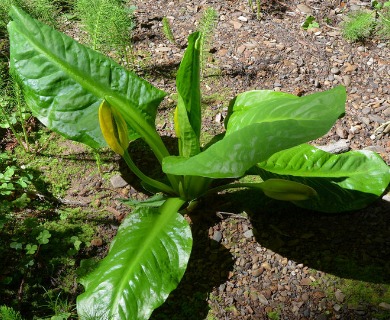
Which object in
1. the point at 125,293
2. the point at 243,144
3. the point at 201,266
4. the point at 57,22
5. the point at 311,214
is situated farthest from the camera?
the point at 57,22

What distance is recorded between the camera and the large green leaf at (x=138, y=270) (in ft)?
5.60

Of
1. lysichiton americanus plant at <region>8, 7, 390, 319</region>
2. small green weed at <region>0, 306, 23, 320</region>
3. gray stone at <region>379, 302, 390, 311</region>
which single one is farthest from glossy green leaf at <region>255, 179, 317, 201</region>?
small green weed at <region>0, 306, 23, 320</region>

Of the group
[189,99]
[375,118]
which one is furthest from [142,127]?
[375,118]

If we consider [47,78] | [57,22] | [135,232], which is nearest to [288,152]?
[135,232]

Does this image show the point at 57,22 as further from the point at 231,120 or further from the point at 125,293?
the point at 125,293

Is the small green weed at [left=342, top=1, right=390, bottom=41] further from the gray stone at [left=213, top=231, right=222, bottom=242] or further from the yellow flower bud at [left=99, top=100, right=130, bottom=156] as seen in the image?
the yellow flower bud at [left=99, top=100, right=130, bottom=156]

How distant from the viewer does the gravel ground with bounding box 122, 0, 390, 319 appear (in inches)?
77.1

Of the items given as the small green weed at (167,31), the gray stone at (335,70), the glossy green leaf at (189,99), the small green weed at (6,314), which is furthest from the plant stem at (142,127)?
the gray stone at (335,70)

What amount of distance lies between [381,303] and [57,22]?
2.74 metres

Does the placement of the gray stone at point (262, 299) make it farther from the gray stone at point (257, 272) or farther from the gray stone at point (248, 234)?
the gray stone at point (248, 234)

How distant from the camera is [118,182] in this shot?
8.14 feet

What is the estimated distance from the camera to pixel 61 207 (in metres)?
2.39

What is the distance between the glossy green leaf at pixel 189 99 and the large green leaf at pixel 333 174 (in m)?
0.34

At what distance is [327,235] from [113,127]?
1.04m
